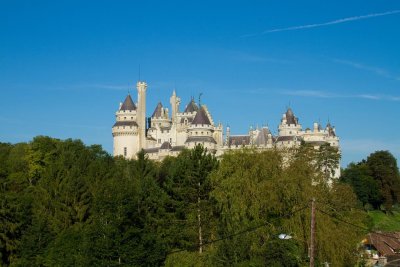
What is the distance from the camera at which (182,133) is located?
296ft

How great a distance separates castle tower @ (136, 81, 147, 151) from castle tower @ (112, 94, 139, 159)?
1.17 meters

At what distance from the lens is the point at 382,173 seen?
8469 centimetres

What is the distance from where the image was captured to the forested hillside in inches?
1294

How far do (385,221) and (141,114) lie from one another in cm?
3774

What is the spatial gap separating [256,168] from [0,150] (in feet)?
120

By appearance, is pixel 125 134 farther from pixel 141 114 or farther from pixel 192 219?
pixel 192 219

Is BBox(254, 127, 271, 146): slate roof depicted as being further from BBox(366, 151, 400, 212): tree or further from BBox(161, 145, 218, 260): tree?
BBox(161, 145, 218, 260): tree

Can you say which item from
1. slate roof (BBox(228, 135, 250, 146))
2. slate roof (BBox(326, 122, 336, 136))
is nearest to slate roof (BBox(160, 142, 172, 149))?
slate roof (BBox(228, 135, 250, 146))

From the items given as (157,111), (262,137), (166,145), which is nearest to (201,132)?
(166,145)

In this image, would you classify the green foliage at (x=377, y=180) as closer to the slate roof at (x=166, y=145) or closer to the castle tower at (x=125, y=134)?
the slate roof at (x=166, y=145)

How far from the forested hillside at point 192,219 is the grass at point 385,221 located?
33.3 m

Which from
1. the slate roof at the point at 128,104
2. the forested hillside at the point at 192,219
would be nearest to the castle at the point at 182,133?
the slate roof at the point at 128,104

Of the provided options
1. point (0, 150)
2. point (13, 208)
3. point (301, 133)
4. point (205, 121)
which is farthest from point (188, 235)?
point (301, 133)

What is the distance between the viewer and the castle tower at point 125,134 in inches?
3541
